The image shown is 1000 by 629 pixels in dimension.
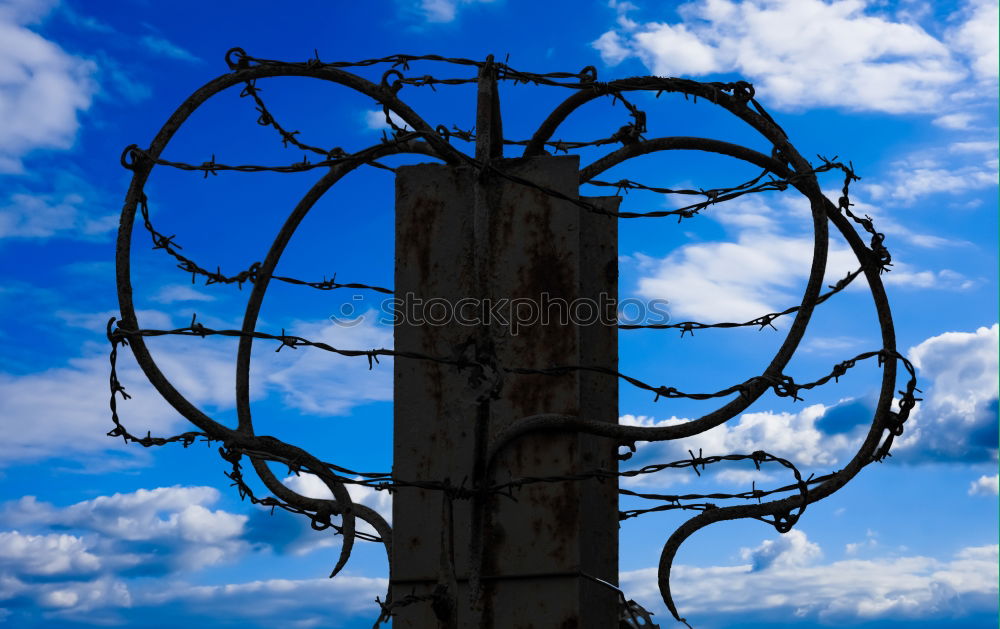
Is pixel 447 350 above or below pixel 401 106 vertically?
below

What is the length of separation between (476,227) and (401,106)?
847mm

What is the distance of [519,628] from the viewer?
17.2 ft

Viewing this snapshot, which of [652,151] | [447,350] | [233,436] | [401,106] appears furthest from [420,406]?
[652,151]

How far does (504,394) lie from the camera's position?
214 inches

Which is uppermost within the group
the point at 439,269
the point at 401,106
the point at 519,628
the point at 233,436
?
the point at 401,106

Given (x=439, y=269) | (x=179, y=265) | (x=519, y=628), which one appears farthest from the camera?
(x=179, y=265)

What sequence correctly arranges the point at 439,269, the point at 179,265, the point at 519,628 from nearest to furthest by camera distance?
1. the point at 519,628
2. the point at 439,269
3. the point at 179,265

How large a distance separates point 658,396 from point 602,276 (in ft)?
2.44

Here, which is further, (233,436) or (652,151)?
(652,151)

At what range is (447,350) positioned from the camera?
18.2 ft

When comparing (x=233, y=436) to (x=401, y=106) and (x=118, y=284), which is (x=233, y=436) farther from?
(x=401, y=106)

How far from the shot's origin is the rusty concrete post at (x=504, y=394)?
5.27m

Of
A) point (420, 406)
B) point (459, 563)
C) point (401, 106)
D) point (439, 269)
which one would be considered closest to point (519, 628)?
point (459, 563)

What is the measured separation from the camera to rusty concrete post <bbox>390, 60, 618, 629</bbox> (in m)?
5.27
